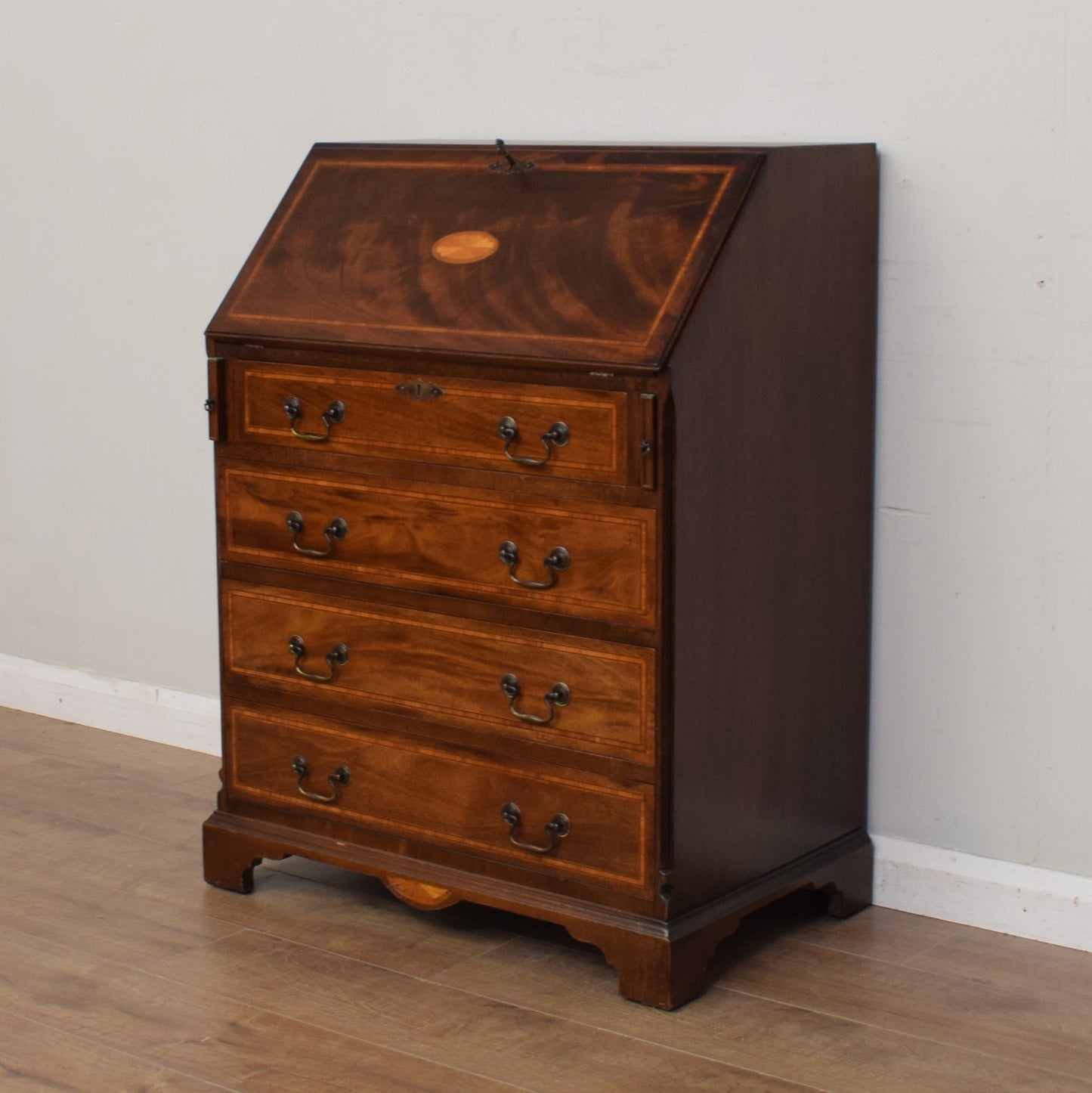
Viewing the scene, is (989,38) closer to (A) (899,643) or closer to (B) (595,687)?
(A) (899,643)

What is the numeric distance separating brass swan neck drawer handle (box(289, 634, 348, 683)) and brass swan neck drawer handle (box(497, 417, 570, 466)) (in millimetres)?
457

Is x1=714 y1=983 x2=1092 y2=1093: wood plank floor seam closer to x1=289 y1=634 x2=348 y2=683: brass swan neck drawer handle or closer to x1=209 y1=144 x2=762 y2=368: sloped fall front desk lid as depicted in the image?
x1=289 y1=634 x2=348 y2=683: brass swan neck drawer handle

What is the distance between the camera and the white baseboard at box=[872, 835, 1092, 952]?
2670mm

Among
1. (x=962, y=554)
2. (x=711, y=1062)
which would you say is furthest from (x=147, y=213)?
(x=711, y=1062)

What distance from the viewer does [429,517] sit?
2.55 meters

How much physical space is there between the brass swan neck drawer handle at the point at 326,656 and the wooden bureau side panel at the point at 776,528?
0.58m

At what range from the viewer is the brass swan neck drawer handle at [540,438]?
238 cm

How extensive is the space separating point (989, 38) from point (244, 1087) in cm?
177

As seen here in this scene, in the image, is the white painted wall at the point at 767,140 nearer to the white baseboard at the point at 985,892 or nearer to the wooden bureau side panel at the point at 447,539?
the white baseboard at the point at 985,892

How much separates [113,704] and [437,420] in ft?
5.21

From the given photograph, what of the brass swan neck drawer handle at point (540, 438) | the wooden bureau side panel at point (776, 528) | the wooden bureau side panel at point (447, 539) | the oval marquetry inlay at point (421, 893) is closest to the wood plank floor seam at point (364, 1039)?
the oval marquetry inlay at point (421, 893)

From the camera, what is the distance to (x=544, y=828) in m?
2.53

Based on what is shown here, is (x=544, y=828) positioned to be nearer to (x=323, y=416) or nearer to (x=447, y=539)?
(x=447, y=539)

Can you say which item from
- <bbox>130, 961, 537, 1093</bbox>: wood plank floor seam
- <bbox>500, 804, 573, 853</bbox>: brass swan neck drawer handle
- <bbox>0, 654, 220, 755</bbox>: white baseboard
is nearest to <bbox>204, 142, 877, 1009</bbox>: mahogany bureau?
<bbox>500, 804, 573, 853</bbox>: brass swan neck drawer handle
